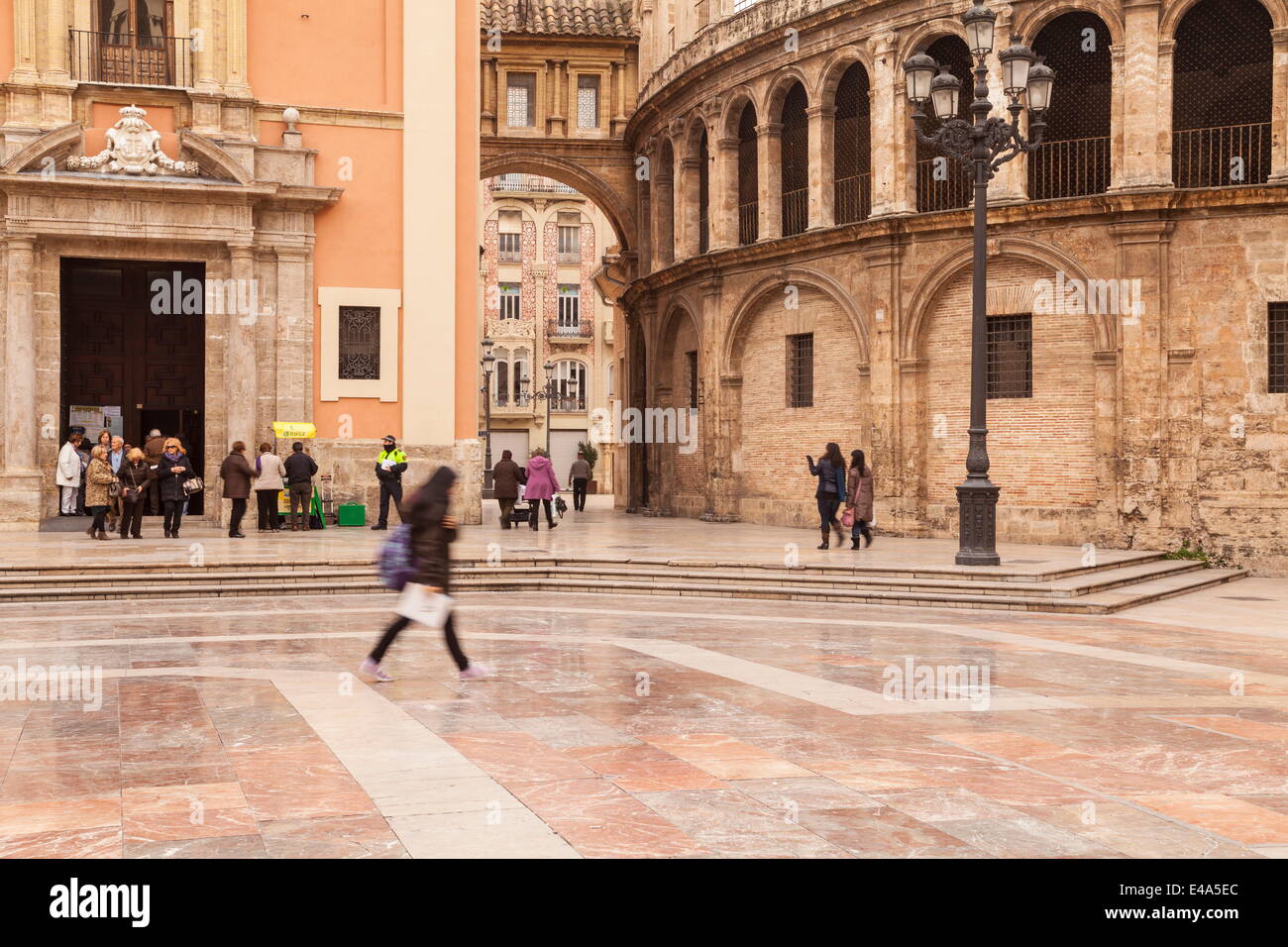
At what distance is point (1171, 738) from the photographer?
7746mm

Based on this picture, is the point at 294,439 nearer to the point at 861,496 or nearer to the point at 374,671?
the point at 861,496

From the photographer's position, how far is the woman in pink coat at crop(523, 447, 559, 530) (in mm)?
25344

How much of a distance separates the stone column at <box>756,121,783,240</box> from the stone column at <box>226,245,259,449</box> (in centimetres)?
1087

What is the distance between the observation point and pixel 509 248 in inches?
2606

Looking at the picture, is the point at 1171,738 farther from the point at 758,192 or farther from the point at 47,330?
the point at 758,192

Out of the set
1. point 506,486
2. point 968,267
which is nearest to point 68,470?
point 506,486

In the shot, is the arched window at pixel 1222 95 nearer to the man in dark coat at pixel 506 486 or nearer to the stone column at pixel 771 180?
the stone column at pixel 771 180

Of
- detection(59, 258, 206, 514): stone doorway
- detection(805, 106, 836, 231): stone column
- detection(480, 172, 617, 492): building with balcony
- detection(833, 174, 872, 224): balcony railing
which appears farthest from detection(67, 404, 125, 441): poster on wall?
detection(480, 172, 617, 492): building with balcony

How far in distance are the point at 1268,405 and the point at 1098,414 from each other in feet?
8.47

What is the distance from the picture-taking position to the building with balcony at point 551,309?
2566 inches

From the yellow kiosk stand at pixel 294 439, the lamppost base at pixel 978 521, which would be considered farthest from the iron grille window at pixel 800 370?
the lamppost base at pixel 978 521

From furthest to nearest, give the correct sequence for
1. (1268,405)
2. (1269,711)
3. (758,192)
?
1. (758,192)
2. (1268,405)
3. (1269,711)

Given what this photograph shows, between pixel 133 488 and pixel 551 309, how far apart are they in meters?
46.1
